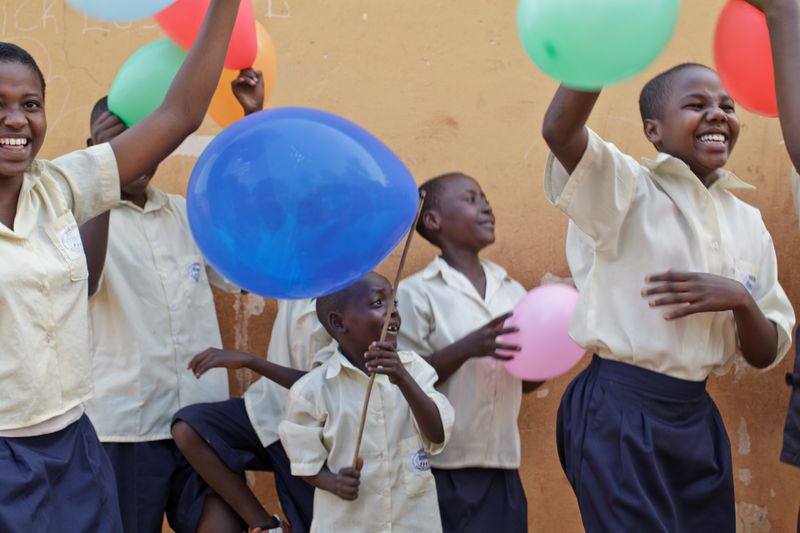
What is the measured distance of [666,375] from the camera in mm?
2547

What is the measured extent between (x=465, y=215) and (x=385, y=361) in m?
0.77

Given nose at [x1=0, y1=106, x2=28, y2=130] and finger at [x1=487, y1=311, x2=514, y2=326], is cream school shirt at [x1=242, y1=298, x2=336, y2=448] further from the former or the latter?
nose at [x1=0, y1=106, x2=28, y2=130]

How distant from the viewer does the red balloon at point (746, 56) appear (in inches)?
97.5

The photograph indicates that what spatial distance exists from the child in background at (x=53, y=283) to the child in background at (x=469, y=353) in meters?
1.19

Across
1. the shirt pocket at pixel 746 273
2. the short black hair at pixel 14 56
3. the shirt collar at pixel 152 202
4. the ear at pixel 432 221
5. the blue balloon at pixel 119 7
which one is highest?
the blue balloon at pixel 119 7

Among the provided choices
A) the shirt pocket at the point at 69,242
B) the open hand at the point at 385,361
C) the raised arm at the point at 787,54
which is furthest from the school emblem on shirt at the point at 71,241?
the raised arm at the point at 787,54

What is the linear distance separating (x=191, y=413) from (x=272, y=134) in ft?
3.76

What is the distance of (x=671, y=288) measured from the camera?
8.03ft

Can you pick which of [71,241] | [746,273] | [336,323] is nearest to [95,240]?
[336,323]

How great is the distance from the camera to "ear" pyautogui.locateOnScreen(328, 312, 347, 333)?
10.2ft

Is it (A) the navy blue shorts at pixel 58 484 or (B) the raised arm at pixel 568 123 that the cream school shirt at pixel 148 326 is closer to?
(A) the navy blue shorts at pixel 58 484

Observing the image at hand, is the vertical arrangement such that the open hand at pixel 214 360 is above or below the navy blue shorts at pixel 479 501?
above

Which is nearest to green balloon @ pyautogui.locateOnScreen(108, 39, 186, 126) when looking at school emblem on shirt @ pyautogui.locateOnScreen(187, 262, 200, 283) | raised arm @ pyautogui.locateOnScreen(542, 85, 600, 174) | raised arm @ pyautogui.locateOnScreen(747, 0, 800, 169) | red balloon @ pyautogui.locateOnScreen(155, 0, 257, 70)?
red balloon @ pyautogui.locateOnScreen(155, 0, 257, 70)

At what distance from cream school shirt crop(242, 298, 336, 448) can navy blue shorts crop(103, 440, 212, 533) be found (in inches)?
9.6
